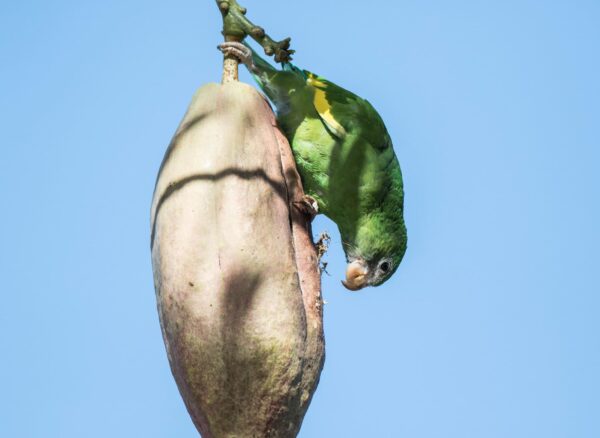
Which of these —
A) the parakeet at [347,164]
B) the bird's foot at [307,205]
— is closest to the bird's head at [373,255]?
the parakeet at [347,164]

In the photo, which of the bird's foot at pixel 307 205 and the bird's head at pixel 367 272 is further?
the bird's head at pixel 367 272

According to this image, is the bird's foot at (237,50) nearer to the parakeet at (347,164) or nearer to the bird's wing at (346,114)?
the parakeet at (347,164)

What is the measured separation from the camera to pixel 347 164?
215 inches

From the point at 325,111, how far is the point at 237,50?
1.76ft

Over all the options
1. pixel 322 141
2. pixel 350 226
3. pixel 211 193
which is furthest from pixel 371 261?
pixel 211 193

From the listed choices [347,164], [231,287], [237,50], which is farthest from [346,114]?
[231,287]

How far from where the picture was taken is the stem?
553cm

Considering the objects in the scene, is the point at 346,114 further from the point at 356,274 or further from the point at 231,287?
the point at 231,287

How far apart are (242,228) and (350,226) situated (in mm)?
747

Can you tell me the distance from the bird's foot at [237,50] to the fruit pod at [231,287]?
44 cm

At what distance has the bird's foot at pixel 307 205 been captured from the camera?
5.38m

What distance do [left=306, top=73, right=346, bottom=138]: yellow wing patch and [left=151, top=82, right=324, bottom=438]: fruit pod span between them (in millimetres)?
420

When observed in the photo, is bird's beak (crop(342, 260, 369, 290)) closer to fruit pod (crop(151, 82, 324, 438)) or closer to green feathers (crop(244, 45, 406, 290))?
green feathers (crop(244, 45, 406, 290))

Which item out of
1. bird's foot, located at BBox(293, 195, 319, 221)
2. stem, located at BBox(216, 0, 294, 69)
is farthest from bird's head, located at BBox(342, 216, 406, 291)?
stem, located at BBox(216, 0, 294, 69)
